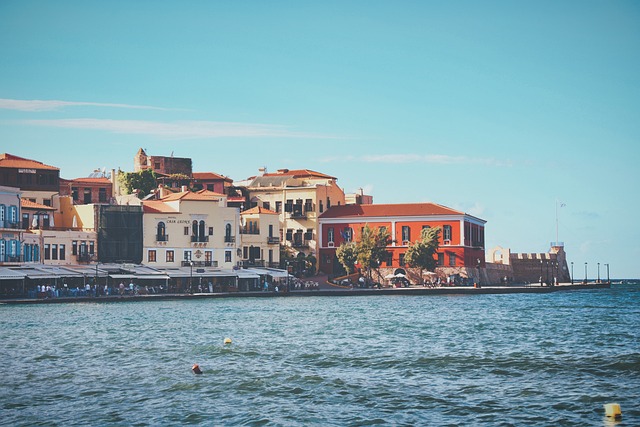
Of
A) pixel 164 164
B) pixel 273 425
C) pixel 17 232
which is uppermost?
pixel 164 164

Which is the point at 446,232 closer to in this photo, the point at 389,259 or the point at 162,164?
the point at 389,259

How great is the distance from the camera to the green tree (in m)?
111

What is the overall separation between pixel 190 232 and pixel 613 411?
74.1 m

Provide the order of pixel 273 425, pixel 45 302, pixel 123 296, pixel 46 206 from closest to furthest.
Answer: pixel 273 425 < pixel 45 302 < pixel 123 296 < pixel 46 206

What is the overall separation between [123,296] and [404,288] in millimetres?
30818

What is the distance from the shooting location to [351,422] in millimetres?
24016

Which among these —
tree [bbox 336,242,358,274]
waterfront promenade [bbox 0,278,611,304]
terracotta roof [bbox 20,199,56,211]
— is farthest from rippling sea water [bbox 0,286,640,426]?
tree [bbox 336,242,358,274]

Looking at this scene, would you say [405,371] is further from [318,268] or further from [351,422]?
[318,268]

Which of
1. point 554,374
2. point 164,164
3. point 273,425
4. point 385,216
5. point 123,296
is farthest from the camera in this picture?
point 164,164

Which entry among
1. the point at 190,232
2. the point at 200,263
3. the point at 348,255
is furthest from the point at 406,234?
the point at 190,232

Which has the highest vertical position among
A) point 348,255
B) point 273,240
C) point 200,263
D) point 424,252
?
point 273,240

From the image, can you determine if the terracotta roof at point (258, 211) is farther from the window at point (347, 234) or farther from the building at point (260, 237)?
the window at point (347, 234)

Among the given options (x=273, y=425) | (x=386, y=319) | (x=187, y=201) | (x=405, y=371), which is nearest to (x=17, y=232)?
(x=187, y=201)

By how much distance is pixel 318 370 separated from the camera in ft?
108
